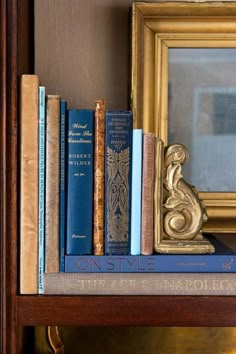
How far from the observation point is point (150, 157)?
0.59 meters

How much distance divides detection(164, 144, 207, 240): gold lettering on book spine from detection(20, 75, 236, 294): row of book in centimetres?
2

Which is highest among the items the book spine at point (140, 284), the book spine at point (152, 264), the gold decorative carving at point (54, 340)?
the book spine at point (152, 264)

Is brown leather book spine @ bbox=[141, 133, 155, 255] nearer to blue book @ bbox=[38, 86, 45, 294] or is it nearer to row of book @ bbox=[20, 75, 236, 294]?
row of book @ bbox=[20, 75, 236, 294]

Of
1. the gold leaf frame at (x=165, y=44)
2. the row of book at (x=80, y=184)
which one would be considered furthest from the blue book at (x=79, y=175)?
the gold leaf frame at (x=165, y=44)

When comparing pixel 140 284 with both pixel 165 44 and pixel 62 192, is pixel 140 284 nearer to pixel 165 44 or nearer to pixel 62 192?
pixel 62 192

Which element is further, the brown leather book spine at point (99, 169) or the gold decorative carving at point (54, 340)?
the gold decorative carving at point (54, 340)

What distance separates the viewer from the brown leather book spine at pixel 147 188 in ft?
1.93

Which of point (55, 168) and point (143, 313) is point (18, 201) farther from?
point (143, 313)

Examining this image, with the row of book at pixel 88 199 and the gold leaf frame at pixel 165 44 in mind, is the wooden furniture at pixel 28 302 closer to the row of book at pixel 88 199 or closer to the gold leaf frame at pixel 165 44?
the row of book at pixel 88 199

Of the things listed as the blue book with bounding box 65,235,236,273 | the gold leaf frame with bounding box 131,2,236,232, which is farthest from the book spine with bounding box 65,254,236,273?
the gold leaf frame with bounding box 131,2,236,232

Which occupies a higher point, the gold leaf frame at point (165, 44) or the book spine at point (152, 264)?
the gold leaf frame at point (165, 44)

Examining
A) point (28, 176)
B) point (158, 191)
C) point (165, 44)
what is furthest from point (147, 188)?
point (165, 44)

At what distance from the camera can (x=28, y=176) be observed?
0.57 metres
